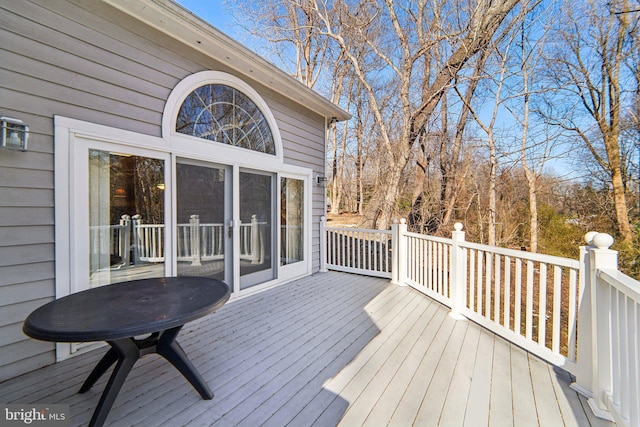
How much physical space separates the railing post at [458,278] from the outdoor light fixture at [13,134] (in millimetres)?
4133

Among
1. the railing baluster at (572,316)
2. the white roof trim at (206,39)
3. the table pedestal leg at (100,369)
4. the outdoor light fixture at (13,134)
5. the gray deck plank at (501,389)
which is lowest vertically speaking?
the gray deck plank at (501,389)

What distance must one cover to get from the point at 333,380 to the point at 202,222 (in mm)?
2345

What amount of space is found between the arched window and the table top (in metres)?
1.88

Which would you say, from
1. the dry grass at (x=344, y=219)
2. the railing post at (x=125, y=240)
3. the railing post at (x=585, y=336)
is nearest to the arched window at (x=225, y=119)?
the railing post at (x=125, y=240)

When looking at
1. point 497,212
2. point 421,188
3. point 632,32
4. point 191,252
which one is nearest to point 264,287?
point 191,252

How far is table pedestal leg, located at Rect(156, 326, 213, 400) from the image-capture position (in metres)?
1.84

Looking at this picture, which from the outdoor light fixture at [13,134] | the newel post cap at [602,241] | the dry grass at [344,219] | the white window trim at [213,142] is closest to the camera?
the newel post cap at [602,241]

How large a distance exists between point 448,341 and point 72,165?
380 cm

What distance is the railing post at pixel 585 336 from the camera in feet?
6.20

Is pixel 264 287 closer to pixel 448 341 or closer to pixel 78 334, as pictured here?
pixel 448 341

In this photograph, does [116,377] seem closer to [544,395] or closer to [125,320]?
[125,320]

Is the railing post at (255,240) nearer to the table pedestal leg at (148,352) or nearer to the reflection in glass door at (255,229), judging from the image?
the reflection in glass door at (255,229)

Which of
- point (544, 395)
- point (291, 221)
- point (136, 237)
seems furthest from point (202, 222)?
point (544, 395)

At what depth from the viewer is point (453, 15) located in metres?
5.97
